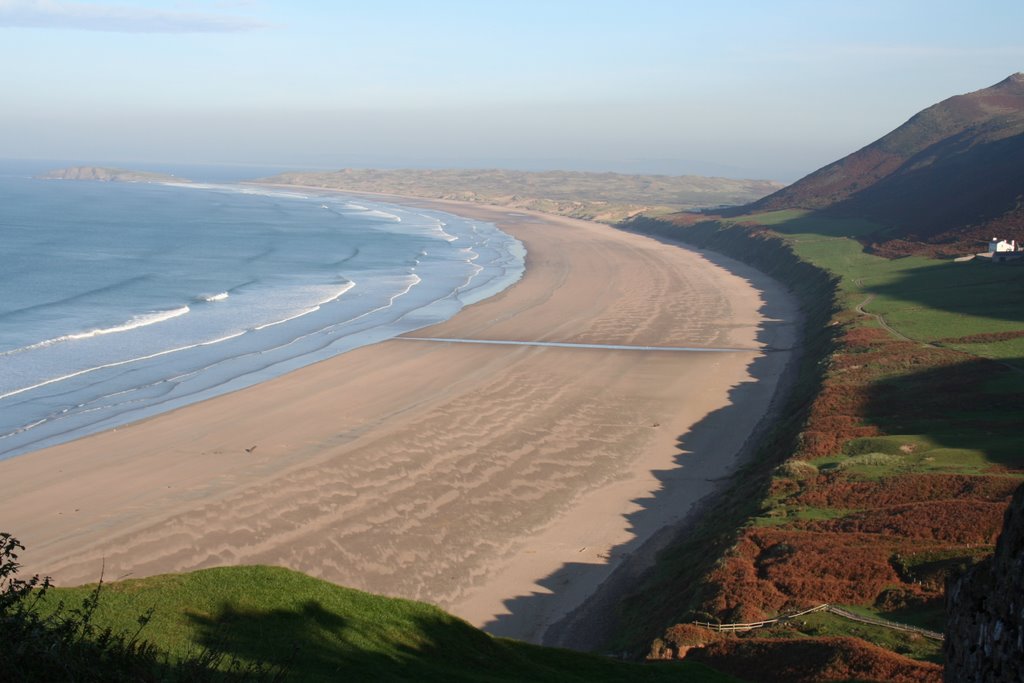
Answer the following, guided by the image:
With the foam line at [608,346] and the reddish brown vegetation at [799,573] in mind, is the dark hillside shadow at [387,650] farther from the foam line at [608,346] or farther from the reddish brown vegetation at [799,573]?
the foam line at [608,346]

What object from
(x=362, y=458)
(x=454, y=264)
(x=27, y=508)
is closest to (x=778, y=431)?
(x=362, y=458)

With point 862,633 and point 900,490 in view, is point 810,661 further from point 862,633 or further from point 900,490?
point 900,490

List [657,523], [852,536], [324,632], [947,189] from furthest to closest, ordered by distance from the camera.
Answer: [947,189], [657,523], [852,536], [324,632]

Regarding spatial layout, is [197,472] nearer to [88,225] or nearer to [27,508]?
[27,508]

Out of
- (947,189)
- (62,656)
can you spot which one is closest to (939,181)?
(947,189)

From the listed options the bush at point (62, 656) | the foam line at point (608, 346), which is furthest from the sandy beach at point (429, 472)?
the bush at point (62, 656)
